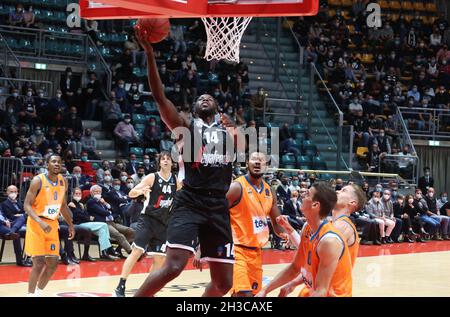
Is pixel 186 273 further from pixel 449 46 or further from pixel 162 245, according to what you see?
pixel 449 46

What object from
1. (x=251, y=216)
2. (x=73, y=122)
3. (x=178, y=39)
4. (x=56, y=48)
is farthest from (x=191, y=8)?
(x=178, y=39)

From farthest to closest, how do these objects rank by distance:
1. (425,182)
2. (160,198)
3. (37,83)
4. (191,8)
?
1. (425,182)
2. (37,83)
3. (160,198)
4. (191,8)

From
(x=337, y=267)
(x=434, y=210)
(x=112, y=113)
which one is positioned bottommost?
(x=434, y=210)

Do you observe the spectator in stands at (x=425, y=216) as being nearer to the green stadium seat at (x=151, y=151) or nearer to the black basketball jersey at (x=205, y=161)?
the green stadium seat at (x=151, y=151)

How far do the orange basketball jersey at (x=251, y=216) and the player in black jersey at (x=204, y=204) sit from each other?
115 cm

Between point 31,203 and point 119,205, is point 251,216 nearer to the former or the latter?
point 31,203

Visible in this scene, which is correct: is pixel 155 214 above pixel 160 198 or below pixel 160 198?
below

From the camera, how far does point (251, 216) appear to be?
26.0ft

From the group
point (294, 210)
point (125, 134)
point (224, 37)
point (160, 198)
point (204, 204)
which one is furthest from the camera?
point (125, 134)

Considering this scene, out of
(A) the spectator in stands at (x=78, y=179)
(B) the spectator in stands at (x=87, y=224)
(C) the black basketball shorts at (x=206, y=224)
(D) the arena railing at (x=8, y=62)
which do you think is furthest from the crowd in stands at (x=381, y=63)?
(C) the black basketball shorts at (x=206, y=224)

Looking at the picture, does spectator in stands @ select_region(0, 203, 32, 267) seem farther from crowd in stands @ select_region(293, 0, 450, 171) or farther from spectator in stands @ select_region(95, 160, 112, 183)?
crowd in stands @ select_region(293, 0, 450, 171)

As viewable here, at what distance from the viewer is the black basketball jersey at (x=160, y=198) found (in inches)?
422

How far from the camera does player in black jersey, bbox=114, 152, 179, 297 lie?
10.4 meters

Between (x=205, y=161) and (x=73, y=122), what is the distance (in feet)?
40.9
